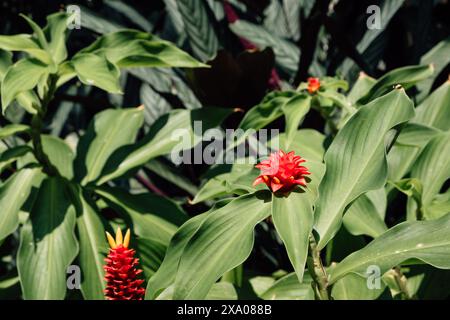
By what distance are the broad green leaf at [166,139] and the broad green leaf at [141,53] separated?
0.17 metres

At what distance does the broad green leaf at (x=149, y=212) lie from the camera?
5.17 feet

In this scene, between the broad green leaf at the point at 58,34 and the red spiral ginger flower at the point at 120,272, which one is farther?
the broad green leaf at the point at 58,34

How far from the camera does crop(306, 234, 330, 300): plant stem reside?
107 cm

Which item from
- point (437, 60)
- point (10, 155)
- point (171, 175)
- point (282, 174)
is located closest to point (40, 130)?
point (10, 155)

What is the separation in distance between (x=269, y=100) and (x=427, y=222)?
0.57m

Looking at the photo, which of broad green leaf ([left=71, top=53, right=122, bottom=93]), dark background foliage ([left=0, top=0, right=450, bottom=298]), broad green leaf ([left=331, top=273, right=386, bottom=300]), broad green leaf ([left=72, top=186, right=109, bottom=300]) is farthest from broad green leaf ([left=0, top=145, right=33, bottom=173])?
broad green leaf ([left=331, top=273, right=386, bottom=300])

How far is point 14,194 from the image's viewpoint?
1496 millimetres

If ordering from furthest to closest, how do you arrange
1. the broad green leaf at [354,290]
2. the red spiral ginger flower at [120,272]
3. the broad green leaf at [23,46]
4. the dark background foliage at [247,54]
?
the dark background foliage at [247,54]
the broad green leaf at [23,46]
the broad green leaf at [354,290]
the red spiral ginger flower at [120,272]

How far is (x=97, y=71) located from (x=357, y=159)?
0.57 meters

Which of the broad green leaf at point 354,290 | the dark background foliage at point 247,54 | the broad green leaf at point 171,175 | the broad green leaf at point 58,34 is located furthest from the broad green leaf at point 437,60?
the broad green leaf at point 58,34

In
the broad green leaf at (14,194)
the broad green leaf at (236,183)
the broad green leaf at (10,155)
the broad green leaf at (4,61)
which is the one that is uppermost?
the broad green leaf at (4,61)

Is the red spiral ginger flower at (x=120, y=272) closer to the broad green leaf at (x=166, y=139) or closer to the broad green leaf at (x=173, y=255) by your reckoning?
the broad green leaf at (x=173, y=255)

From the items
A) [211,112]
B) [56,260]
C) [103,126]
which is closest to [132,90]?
[103,126]
